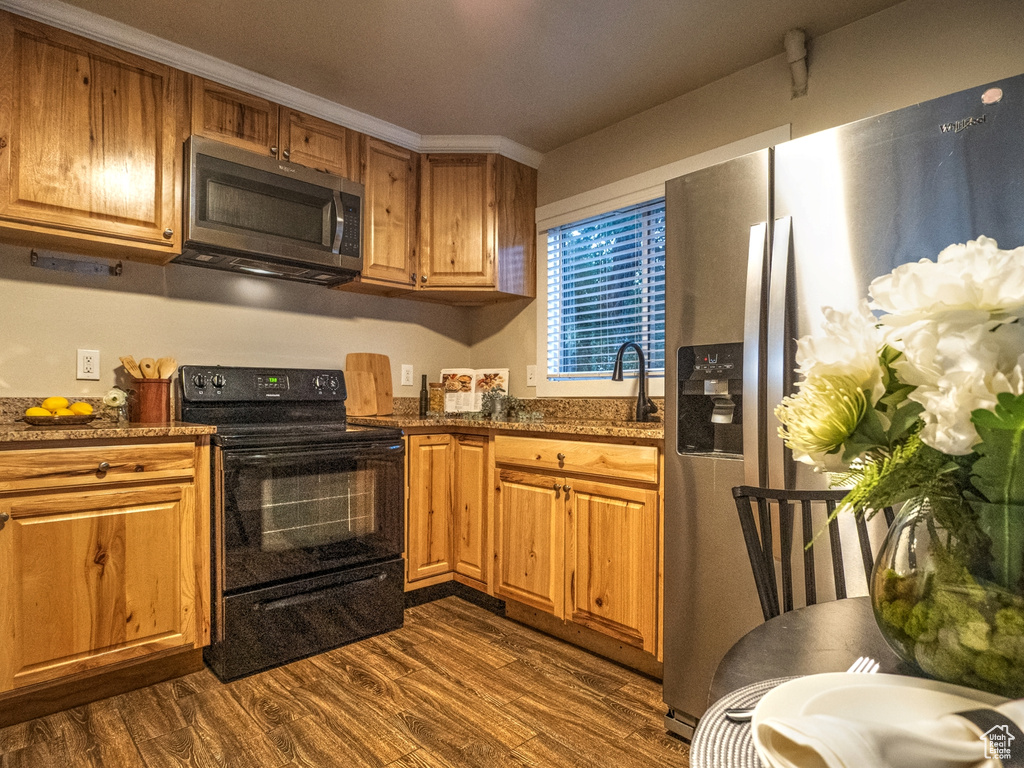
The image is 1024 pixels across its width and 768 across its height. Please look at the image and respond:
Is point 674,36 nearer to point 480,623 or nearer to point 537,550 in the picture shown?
point 537,550

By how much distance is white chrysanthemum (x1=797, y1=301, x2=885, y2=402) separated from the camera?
0.48 m

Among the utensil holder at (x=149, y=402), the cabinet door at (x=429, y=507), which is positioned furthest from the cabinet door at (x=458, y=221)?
the utensil holder at (x=149, y=402)

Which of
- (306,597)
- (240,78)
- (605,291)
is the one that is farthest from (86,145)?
(605,291)

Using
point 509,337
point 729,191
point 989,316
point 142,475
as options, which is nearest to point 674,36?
point 729,191

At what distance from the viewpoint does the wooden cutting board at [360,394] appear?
10.3 ft

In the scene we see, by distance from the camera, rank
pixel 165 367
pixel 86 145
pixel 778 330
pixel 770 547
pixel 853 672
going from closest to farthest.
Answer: pixel 853 672 → pixel 770 547 → pixel 778 330 → pixel 86 145 → pixel 165 367

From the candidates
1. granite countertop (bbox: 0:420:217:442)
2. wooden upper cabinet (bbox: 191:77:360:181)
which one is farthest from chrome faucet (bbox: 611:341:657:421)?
granite countertop (bbox: 0:420:217:442)

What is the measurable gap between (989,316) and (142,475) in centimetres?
228

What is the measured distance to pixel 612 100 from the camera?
2789mm

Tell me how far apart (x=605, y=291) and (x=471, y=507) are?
1.28 m

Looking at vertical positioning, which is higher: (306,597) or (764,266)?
(764,266)

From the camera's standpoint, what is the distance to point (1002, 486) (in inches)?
17.5

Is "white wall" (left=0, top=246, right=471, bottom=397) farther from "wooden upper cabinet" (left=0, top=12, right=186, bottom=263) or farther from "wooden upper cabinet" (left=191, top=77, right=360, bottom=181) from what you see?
"wooden upper cabinet" (left=191, top=77, right=360, bottom=181)

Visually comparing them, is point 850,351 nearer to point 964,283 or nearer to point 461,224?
point 964,283
